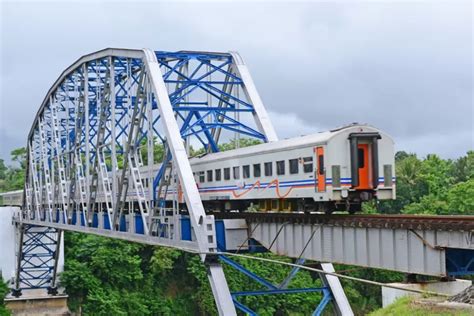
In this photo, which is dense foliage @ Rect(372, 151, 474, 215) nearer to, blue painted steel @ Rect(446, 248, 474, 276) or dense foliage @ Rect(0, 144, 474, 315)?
dense foliage @ Rect(0, 144, 474, 315)

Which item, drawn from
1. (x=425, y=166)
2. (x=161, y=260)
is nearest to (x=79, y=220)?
(x=161, y=260)

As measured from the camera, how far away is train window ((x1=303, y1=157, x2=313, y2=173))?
21.2 metres

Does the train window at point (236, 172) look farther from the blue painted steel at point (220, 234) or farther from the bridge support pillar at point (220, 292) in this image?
the bridge support pillar at point (220, 292)

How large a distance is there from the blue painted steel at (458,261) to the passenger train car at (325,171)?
489 cm

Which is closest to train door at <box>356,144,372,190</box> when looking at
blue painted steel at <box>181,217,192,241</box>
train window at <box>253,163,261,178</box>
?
train window at <box>253,163,261,178</box>

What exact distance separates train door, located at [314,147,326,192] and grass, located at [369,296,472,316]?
14.3 ft

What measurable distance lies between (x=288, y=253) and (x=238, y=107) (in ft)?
32.7

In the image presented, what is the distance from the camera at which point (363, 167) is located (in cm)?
2127

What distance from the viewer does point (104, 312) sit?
50.9 m

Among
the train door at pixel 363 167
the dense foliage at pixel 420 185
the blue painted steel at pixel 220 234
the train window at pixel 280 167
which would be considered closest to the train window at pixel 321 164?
the train door at pixel 363 167

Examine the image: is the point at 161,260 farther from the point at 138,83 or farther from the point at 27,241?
the point at 138,83

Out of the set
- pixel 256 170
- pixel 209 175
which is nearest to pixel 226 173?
pixel 209 175

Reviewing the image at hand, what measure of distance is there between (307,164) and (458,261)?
Answer: 6.20 meters

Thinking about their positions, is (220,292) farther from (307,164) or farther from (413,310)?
(413,310)
